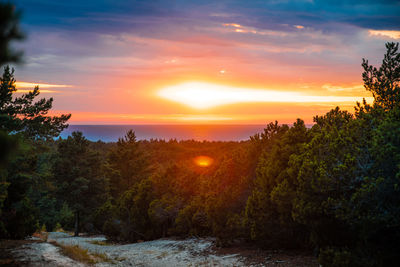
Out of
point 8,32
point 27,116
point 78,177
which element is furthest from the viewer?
point 78,177

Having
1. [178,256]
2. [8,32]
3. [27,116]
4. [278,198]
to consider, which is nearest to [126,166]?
[27,116]

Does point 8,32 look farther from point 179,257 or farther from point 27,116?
point 27,116

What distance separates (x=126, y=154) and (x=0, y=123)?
2850cm

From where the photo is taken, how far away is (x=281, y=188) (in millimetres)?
12344

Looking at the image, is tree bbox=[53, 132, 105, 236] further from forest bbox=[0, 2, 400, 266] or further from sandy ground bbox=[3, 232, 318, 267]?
sandy ground bbox=[3, 232, 318, 267]

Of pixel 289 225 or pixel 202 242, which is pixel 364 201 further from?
pixel 202 242

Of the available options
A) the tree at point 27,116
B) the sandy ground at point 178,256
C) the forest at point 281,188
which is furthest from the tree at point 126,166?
the sandy ground at point 178,256

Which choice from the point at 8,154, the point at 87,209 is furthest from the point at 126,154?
the point at 8,154

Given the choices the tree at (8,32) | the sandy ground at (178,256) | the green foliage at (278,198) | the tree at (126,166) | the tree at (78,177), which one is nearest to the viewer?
the tree at (8,32)

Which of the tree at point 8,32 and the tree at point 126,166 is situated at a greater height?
the tree at point 8,32

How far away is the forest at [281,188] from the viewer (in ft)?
29.3

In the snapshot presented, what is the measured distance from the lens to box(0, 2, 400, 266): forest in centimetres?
894

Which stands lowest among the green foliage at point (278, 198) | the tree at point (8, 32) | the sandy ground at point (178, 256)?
the sandy ground at point (178, 256)

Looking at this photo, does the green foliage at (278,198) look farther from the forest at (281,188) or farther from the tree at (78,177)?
the tree at (78,177)
